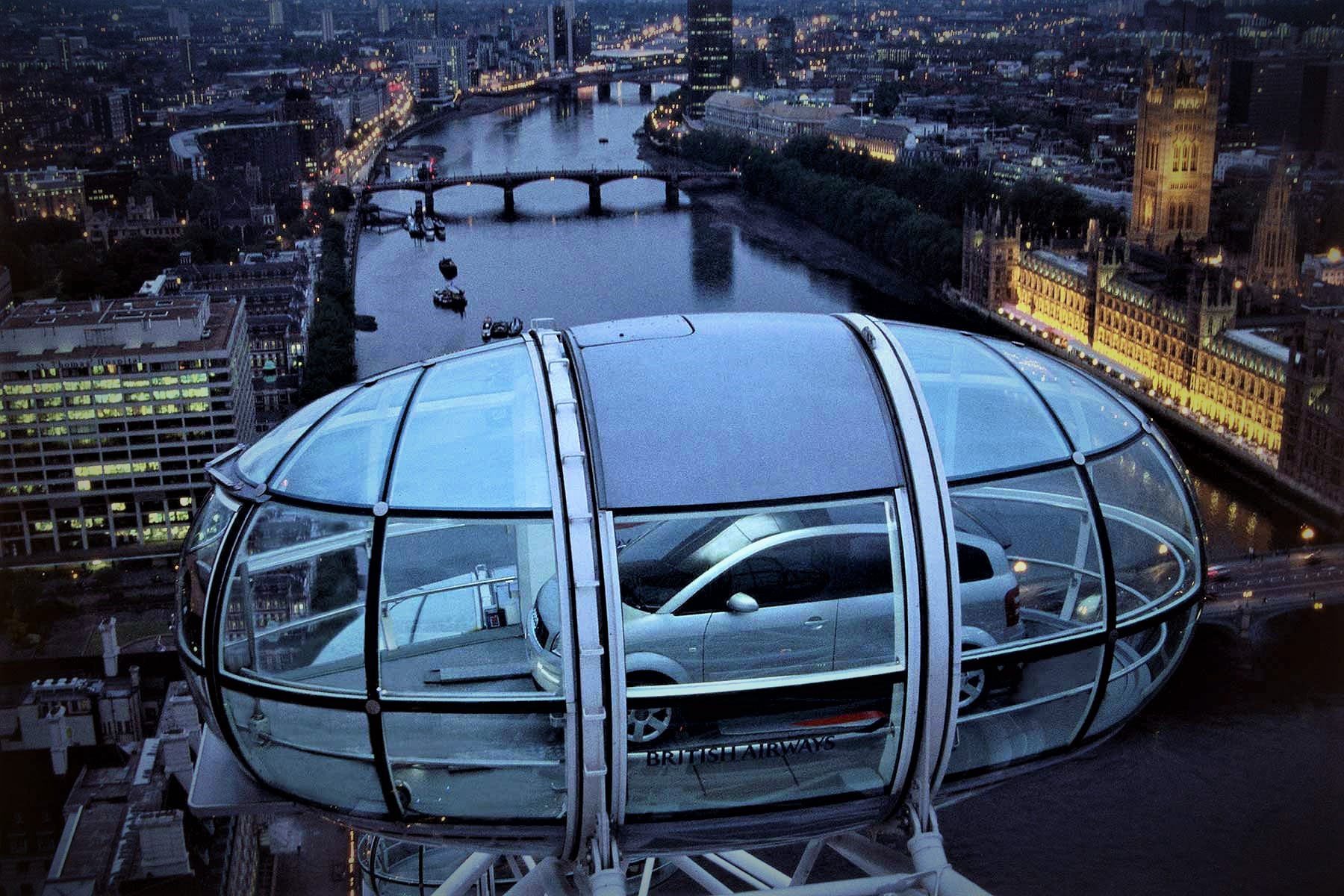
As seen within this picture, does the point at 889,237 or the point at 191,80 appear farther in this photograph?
the point at 191,80

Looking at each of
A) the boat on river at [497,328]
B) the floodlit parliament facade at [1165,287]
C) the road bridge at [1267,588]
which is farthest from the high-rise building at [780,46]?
the road bridge at [1267,588]

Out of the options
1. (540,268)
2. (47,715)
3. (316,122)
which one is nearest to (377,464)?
(47,715)

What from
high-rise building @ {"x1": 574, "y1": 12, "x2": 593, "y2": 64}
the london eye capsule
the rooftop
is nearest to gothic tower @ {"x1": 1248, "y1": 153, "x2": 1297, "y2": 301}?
the rooftop

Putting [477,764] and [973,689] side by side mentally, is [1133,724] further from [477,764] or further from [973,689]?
[477,764]

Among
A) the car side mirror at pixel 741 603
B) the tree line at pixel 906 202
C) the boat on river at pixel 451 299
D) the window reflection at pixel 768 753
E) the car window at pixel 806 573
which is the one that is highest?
the car window at pixel 806 573

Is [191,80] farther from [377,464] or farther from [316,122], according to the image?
[377,464]

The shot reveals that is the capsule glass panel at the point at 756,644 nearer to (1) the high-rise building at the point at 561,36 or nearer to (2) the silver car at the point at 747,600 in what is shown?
(2) the silver car at the point at 747,600

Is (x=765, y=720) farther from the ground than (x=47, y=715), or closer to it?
farther from the ground

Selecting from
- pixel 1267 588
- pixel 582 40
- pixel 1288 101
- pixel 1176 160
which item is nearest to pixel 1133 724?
pixel 1267 588
